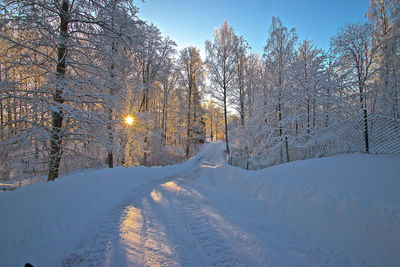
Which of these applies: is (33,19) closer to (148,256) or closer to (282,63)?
(148,256)

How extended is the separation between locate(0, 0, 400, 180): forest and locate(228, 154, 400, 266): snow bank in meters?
2.07

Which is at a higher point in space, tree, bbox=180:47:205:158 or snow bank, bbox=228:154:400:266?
tree, bbox=180:47:205:158

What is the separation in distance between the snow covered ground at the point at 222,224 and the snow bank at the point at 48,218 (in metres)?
0.01

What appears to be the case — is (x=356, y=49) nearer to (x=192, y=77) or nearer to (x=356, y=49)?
(x=356, y=49)

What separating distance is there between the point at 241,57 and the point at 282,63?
8283 millimetres

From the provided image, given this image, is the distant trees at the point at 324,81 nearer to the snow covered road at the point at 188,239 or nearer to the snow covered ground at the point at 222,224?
the snow covered ground at the point at 222,224

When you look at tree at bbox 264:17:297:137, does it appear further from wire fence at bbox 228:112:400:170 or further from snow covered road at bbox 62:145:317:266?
snow covered road at bbox 62:145:317:266

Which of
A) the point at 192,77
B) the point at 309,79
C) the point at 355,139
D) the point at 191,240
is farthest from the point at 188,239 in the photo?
the point at 192,77

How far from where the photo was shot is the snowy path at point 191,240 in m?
2.39

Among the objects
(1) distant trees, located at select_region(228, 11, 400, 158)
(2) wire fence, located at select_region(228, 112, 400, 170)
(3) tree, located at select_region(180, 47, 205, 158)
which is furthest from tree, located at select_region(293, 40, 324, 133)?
(3) tree, located at select_region(180, 47, 205, 158)

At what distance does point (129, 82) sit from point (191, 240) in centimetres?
861

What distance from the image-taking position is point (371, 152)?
4.55 m

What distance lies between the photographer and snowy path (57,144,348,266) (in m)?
2.39

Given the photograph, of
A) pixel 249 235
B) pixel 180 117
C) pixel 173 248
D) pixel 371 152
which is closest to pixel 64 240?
pixel 173 248
